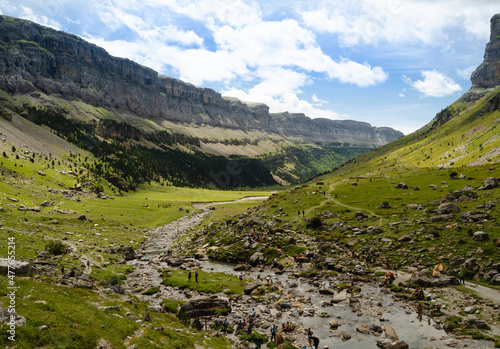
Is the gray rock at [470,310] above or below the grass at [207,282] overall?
above

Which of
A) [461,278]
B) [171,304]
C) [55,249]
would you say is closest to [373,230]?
[461,278]

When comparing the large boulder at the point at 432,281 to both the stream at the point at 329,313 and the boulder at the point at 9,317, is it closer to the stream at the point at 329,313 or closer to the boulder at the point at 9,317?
the stream at the point at 329,313

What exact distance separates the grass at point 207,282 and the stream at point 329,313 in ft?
4.95

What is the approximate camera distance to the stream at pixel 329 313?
96.5 ft

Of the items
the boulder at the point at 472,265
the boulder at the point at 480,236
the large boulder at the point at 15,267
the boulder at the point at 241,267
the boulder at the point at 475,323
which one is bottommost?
the boulder at the point at 241,267

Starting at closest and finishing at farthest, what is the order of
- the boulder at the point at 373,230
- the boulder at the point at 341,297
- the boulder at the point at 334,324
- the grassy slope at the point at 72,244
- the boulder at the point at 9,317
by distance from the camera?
the boulder at the point at 9,317 → the grassy slope at the point at 72,244 → the boulder at the point at 334,324 → the boulder at the point at 341,297 → the boulder at the point at 373,230

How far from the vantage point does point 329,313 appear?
36188 millimetres

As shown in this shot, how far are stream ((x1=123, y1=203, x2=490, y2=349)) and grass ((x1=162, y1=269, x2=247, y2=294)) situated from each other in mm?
1507

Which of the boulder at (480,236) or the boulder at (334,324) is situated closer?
the boulder at (334,324)

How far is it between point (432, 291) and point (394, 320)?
10.1m

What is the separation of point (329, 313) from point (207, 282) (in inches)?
885

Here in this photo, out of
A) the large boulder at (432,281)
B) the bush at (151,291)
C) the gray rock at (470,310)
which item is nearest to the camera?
the gray rock at (470,310)

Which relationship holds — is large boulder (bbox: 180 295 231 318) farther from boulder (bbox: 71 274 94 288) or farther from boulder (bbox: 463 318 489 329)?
boulder (bbox: 463 318 489 329)

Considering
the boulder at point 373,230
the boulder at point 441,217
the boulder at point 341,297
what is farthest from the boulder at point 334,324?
the boulder at point 441,217
